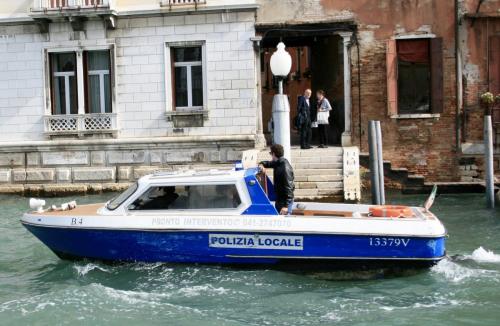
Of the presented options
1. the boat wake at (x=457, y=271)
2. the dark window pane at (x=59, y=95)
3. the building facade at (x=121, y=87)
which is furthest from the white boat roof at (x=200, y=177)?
the dark window pane at (x=59, y=95)

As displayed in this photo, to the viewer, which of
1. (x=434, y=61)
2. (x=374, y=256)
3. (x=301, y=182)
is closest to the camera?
(x=374, y=256)

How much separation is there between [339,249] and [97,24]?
12.4m

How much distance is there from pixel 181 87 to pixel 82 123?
2.86 meters

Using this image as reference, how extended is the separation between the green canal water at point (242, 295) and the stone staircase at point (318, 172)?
557 centimetres

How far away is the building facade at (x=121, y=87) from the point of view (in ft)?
60.7

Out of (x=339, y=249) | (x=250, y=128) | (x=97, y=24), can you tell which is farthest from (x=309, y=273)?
(x=97, y=24)

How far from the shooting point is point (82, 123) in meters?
19.0

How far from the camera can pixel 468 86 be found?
17922 mm

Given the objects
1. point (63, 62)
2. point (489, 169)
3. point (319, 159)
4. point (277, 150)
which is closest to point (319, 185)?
point (319, 159)

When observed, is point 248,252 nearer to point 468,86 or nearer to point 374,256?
point 374,256

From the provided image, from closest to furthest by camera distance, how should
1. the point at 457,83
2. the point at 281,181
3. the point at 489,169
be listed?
the point at 281,181 → the point at 489,169 → the point at 457,83

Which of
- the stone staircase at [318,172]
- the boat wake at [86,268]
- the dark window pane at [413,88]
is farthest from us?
the dark window pane at [413,88]

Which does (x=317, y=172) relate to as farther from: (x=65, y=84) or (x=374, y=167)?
(x=65, y=84)

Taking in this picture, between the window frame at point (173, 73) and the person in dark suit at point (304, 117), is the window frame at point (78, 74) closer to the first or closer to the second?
the window frame at point (173, 73)
